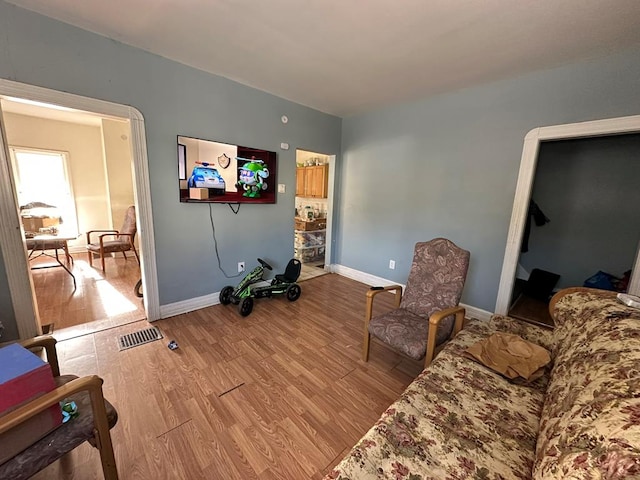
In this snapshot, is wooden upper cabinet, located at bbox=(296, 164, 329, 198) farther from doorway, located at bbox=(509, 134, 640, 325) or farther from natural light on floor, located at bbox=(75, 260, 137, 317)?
natural light on floor, located at bbox=(75, 260, 137, 317)

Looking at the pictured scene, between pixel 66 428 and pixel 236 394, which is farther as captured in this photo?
pixel 236 394

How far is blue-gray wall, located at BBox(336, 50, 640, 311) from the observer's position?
223 centimetres

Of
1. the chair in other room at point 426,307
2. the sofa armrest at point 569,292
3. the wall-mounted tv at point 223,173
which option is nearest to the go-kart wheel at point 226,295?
the wall-mounted tv at point 223,173

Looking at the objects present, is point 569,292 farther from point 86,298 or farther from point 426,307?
point 86,298

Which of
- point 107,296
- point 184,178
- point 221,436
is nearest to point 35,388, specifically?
point 221,436

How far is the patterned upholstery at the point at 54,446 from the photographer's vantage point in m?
0.87

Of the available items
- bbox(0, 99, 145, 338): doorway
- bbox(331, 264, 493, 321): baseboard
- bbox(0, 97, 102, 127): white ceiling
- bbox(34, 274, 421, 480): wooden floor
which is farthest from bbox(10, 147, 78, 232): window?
bbox(331, 264, 493, 321): baseboard

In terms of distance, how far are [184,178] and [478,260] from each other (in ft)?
11.3

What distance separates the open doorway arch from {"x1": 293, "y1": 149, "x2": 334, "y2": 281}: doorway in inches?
105

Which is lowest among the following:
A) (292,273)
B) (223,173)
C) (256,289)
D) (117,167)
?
(256,289)

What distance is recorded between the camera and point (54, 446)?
3.13 ft

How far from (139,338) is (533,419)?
2950mm

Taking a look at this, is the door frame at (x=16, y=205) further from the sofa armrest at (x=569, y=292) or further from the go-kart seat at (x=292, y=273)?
the sofa armrest at (x=569, y=292)

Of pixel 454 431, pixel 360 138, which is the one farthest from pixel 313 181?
pixel 454 431
